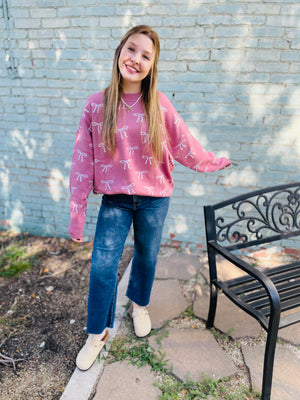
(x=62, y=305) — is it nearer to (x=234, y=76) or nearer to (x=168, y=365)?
(x=168, y=365)

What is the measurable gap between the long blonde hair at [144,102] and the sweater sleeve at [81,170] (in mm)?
101

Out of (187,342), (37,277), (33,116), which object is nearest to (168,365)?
(187,342)

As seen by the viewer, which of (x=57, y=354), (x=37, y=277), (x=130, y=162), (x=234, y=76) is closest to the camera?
(x=130, y=162)

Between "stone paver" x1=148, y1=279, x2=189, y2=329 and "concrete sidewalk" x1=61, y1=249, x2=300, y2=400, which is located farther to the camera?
"stone paver" x1=148, y1=279, x2=189, y2=329

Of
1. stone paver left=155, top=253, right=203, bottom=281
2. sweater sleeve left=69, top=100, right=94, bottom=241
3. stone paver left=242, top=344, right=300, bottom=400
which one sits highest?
sweater sleeve left=69, top=100, right=94, bottom=241

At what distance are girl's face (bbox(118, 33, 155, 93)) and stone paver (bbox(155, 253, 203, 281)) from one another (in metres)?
1.81

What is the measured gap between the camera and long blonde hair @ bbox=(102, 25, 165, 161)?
5.50 feet

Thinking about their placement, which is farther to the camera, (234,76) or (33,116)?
(33,116)

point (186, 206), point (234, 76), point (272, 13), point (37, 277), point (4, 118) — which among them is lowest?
point (37, 277)

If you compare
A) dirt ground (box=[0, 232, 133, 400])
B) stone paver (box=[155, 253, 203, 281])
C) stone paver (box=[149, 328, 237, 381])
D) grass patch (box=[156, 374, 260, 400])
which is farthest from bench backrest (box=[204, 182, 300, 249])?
dirt ground (box=[0, 232, 133, 400])

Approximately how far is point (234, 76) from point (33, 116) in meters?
1.88

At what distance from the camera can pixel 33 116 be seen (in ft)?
10.4

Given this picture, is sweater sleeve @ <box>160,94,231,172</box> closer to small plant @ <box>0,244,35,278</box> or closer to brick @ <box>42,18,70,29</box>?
brick @ <box>42,18,70,29</box>

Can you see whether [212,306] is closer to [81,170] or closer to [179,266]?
[179,266]
